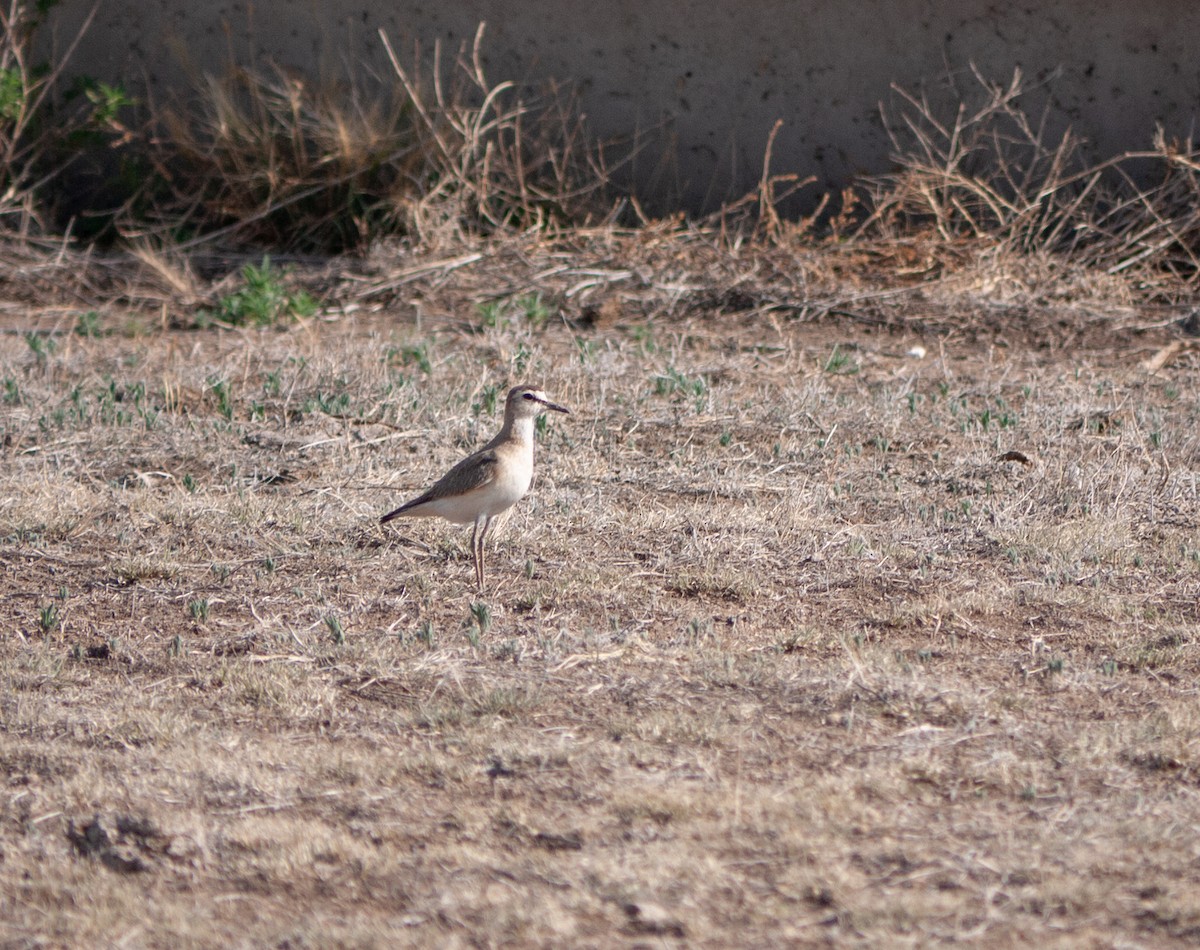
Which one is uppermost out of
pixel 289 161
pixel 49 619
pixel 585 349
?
pixel 289 161

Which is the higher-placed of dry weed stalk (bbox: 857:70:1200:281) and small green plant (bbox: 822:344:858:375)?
dry weed stalk (bbox: 857:70:1200:281)

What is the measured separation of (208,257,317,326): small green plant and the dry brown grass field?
47cm

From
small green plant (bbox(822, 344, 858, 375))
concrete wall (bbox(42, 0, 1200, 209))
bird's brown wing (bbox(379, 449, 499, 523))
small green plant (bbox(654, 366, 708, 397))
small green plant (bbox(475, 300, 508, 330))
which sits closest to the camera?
bird's brown wing (bbox(379, 449, 499, 523))

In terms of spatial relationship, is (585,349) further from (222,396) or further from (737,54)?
(737,54)

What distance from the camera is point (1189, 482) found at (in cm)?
608

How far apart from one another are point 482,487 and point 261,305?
4.70 m

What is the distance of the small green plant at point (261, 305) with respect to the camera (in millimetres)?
9242

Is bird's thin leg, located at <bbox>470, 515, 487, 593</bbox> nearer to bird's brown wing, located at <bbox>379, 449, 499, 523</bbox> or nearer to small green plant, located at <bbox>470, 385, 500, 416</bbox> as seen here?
bird's brown wing, located at <bbox>379, 449, 499, 523</bbox>

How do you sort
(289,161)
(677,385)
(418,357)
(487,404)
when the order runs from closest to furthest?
(487,404)
(677,385)
(418,357)
(289,161)

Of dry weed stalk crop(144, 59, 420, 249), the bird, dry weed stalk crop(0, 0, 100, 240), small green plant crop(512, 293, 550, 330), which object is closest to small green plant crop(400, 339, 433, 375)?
small green plant crop(512, 293, 550, 330)

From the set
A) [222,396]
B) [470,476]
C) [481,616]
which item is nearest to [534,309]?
[222,396]

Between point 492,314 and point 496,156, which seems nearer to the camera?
point 492,314

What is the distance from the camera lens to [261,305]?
30.2ft

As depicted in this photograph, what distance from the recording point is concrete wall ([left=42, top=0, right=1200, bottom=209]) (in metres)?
10.1
